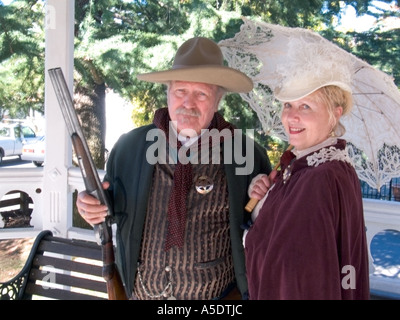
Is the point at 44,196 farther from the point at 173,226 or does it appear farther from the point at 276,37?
the point at 276,37

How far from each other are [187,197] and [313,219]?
0.74 meters

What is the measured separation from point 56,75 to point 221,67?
2.47ft

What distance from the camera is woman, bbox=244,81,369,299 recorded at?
1321 mm

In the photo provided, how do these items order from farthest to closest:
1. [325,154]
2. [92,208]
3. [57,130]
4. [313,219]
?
[57,130]
[92,208]
[325,154]
[313,219]

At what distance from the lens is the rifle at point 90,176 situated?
1891 mm

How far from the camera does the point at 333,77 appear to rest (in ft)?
4.93

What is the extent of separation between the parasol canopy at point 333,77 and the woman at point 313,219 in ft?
0.41

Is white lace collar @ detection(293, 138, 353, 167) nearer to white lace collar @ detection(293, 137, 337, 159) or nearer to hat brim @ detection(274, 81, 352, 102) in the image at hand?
white lace collar @ detection(293, 137, 337, 159)

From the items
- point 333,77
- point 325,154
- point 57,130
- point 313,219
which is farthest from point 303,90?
point 57,130

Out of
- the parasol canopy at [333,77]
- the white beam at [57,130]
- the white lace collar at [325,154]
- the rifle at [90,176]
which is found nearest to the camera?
the white lace collar at [325,154]

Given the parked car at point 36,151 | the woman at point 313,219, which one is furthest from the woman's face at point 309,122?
the parked car at point 36,151

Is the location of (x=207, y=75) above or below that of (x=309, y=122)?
above

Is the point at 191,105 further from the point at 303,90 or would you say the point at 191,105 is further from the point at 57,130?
the point at 57,130

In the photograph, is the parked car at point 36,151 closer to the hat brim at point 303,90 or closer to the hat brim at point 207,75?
the hat brim at point 207,75
